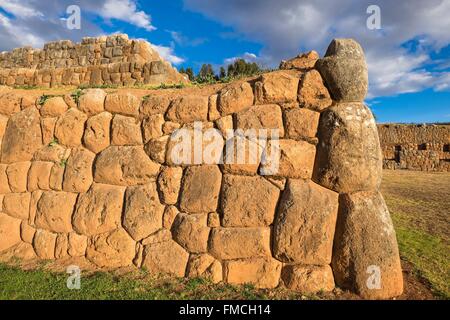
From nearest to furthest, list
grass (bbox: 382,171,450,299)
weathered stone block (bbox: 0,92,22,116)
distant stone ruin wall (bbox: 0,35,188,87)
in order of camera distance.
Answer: grass (bbox: 382,171,450,299)
weathered stone block (bbox: 0,92,22,116)
distant stone ruin wall (bbox: 0,35,188,87)

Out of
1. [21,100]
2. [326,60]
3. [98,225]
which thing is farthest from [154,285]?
[21,100]

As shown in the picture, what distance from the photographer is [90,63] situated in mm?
11414

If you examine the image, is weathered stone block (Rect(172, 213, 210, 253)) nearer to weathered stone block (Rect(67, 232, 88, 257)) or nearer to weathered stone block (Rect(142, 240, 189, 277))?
weathered stone block (Rect(142, 240, 189, 277))

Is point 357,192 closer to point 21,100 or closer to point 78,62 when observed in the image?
point 21,100

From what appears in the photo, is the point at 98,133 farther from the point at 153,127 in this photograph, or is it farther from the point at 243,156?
the point at 243,156

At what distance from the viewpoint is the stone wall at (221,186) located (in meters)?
3.68

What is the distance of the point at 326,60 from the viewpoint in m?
3.96

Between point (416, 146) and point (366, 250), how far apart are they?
60.6 feet

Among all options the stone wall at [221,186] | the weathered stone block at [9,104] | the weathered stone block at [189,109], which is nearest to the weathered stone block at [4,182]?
the stone wall at [221,186]

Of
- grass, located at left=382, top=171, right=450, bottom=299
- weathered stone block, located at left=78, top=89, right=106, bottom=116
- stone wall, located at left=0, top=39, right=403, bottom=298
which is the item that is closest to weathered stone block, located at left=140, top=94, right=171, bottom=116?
stone wall, located at left=0, top=39, right=403, bottom=298

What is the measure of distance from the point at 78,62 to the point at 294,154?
1029 cm

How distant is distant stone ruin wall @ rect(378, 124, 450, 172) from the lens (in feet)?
59.6

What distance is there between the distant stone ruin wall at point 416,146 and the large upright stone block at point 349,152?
17.0 meters

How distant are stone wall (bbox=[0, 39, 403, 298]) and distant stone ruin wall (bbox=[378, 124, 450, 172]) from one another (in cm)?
1657
